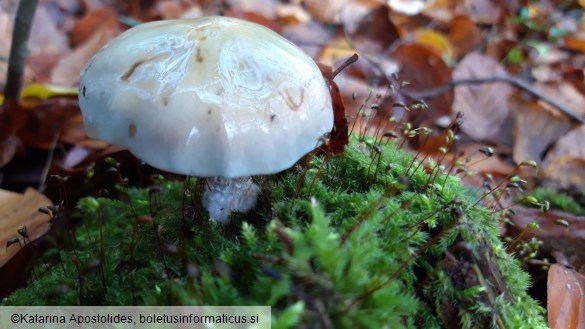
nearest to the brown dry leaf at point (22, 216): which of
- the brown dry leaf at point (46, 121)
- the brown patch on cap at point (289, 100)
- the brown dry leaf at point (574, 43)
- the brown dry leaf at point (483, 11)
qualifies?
the brown dry leaf at point (46, 121)

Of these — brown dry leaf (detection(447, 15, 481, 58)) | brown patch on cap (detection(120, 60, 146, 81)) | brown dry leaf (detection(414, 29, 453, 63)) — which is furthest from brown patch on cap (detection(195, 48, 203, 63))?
brown dry leaf (detection(447, 15, 481, 58))

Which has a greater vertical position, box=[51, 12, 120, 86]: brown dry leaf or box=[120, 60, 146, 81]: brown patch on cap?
box=[120, 60, 146, 81]: brown patch on cap

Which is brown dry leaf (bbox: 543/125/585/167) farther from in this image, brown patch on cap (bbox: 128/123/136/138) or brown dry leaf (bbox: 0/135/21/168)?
brown dry leaf (bbox: 0/135/21/168)

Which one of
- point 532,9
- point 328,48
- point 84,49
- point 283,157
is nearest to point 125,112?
point 283,157

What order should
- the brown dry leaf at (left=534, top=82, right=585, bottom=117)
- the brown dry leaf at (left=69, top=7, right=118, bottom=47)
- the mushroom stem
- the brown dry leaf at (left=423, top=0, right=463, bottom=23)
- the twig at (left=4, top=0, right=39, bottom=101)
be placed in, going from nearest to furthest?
the mushroom stem → the twig at (left=4, top=0, right=39, bottom=101) → the brown dry leaf at (left=534, top=82, right=585, bottom=117) → the brown dry leaf at (left=69, top=7, right=118, bottom=47) → the brown dry leaf at (left=423, top=0, right=463, bottom=23)

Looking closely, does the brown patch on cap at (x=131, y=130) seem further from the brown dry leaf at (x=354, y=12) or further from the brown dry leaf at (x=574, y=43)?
the brown dry leaf at (x=574, y=43)

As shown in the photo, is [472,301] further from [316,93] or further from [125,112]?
[125,112]

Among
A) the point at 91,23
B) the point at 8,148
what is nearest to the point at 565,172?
the point at 8,148
